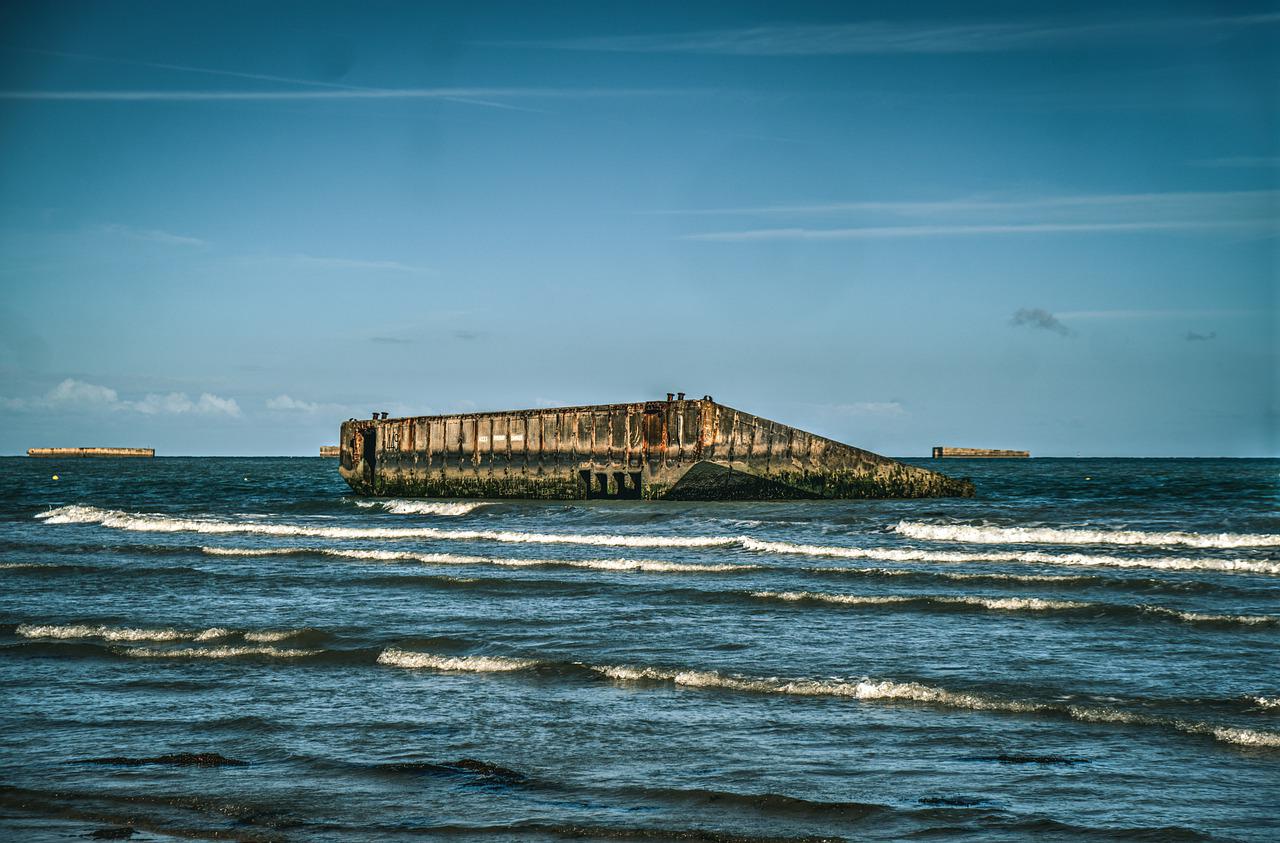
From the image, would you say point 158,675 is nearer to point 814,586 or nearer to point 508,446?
point 814,586

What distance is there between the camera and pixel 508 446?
41.8 meters

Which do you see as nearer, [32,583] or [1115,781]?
[1115,781]

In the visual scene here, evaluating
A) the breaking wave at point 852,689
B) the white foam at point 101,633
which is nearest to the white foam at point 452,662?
the breaking wave at point 852,689

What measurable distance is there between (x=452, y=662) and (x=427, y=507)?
90.9ft

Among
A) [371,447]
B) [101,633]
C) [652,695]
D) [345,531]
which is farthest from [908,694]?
[371,447]

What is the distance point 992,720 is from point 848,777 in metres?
2.17

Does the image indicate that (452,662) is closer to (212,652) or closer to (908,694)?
(212,652)

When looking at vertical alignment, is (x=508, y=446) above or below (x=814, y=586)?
above

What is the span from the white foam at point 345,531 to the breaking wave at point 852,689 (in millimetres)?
12517

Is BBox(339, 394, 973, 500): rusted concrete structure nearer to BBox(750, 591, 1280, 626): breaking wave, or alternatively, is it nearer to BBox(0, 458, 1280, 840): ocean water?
BBox(0, 458, 1280, 840): ocean water

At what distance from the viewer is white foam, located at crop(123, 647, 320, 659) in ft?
39.0

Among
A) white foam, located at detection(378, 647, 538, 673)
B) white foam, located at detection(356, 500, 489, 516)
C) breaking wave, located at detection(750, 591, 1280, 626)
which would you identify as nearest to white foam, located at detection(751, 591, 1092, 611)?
breaking wave, located at detection(750, 591, 1280, 626)

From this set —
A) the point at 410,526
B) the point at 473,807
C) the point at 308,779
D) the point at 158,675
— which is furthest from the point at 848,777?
the point at 410,526

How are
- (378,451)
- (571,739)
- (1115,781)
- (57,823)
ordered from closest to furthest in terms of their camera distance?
1. (57,823)
2. (1115,781)
3. (571,739)
4. (378,451)
